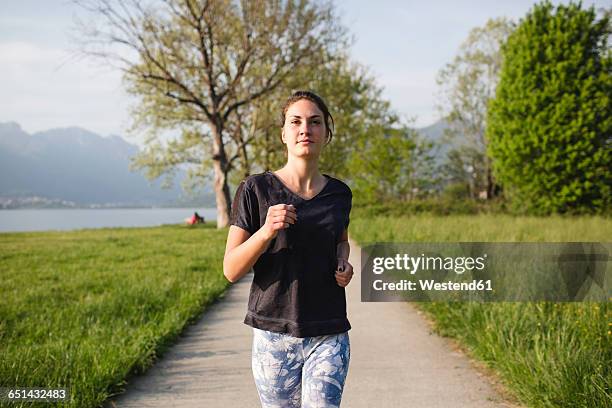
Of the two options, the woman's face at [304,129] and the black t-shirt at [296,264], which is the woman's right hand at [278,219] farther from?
the woman's face at [304,129]

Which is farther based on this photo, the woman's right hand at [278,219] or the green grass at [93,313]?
the green grass at [93,313]

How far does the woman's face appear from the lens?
95.9 inches

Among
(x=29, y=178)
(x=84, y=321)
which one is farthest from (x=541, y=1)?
(x=29, y=178)

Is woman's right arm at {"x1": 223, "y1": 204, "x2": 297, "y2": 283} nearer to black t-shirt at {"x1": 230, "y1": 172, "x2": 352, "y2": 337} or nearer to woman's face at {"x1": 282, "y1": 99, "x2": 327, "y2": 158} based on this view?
black t-shirt at {"x1": 230, "y1": 172, "x2": 352, "y2": 337}

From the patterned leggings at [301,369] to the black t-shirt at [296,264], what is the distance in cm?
6

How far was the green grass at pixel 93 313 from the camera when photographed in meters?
4.31

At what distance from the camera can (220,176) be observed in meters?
26.9

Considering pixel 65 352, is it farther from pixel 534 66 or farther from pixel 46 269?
pixel 534 66

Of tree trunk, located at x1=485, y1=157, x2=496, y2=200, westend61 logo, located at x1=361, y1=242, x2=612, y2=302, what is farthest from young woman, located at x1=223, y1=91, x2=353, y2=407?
tree trunk, located at x1=485, y1=157, x2=496, y2=200

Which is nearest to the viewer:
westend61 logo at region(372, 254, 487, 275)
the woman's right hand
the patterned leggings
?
the woman's right hand

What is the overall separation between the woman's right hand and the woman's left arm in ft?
1.19

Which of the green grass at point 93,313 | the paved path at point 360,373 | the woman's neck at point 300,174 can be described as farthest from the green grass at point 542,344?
the green grass at point 93,313

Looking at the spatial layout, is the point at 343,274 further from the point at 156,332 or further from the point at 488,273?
the point at 488,273

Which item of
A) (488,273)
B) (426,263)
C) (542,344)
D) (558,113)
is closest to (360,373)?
(542,344)
